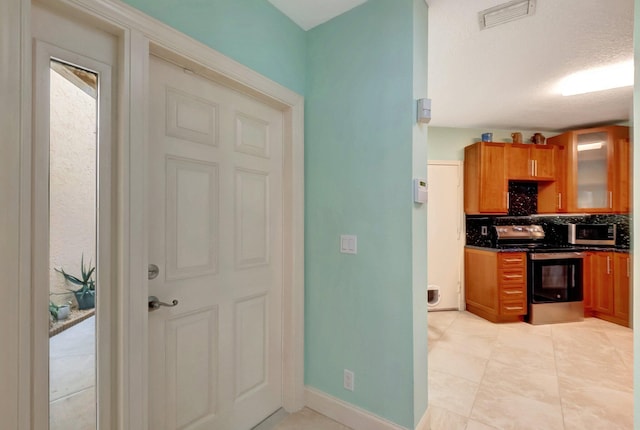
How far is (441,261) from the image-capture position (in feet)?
13.5

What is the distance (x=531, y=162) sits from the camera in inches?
155

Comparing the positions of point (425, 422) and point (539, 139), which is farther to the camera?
point (539, 139)

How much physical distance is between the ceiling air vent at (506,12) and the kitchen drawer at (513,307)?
3.06 metres

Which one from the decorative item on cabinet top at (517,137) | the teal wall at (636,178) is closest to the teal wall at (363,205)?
the teal wall at (636,178)

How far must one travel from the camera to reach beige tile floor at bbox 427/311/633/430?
1842 millimetres

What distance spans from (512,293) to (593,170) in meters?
2.05

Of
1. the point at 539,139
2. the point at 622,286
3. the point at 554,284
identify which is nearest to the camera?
the point at 622,286

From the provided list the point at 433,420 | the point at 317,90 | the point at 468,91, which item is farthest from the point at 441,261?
the point at 317,90

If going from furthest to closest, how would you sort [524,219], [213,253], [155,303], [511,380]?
[524,219], [511,380], [213,253], [155,303]

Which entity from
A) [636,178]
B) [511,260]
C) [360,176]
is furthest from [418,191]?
[511,260]

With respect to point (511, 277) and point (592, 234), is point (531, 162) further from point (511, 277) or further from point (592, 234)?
point (511, 277)

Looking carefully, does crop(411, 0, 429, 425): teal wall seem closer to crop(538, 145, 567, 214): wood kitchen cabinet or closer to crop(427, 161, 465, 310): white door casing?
crop(427, 161, 465, 310): white door casing

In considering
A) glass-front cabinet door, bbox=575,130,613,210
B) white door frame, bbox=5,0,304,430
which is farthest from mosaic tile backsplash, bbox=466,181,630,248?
white door frame, bbox=5,0,304,430

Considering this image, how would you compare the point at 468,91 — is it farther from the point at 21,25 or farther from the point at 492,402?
the point at 21,25
